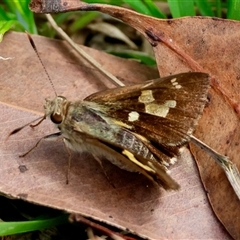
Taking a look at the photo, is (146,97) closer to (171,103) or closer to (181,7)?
(171,103)

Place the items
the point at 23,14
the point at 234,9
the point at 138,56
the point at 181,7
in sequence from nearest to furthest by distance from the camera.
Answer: the point at 234,9
the point at 181,7
the point at 23,14
the point at 138,56

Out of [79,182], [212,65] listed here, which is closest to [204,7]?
[212,65]

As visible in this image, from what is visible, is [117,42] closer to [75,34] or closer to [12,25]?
[75,34]

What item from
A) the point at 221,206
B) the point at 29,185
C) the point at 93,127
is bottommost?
the point at 221,206

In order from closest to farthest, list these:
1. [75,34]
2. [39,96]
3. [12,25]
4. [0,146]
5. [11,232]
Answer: [11,232] → [0,146] → [39,96] → [12,25] → [75,34]

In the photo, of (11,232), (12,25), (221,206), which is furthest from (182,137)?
(12,25)

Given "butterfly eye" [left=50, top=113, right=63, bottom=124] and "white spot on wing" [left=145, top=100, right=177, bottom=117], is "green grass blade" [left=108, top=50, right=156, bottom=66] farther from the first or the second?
"butterfly eye" [left=50, top=113, right=63, bottom=124]

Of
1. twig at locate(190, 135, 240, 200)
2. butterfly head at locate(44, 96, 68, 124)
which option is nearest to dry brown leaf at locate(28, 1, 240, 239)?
twig at locate(190, 135, 240, 200)
